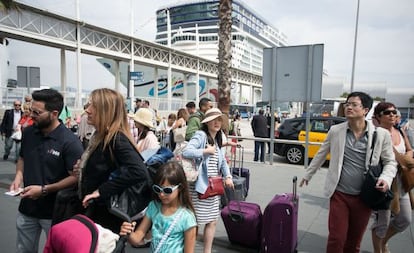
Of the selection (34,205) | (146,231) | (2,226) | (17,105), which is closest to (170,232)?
(146,231)

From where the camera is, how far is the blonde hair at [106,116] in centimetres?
203

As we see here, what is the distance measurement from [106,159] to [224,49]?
688cm

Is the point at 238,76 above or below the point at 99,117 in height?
above

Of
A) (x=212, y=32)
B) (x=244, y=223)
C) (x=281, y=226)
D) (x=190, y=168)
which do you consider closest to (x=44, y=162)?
(x=190, y=168)

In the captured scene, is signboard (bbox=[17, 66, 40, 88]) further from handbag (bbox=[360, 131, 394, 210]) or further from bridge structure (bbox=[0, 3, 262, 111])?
handbag (bbox=[360, 131, 394, 210])

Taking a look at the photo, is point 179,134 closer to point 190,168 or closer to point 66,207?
point 190,168

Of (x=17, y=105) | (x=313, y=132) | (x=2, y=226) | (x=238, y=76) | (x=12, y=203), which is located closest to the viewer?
(x=2, y=226)

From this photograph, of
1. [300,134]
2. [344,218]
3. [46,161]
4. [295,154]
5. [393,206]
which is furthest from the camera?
[300,134]

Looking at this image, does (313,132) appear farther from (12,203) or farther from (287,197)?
(12,203)

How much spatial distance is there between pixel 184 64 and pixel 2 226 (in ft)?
110

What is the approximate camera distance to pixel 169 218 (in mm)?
2098

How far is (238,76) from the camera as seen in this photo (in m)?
51.6

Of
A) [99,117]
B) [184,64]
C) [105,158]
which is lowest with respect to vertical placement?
[105,158]

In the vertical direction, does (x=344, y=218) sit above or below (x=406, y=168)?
below
